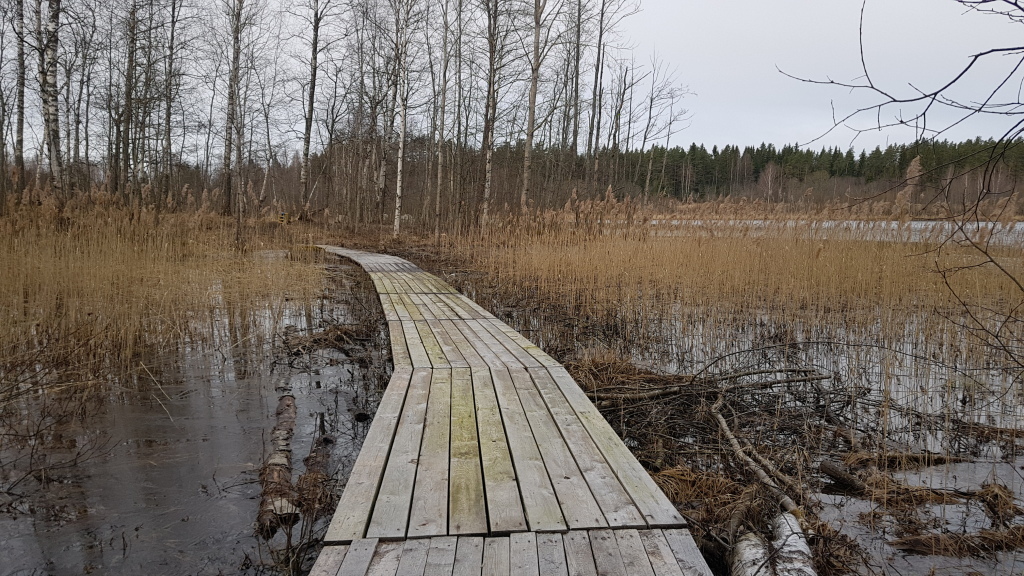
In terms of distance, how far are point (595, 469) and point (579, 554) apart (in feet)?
1.82

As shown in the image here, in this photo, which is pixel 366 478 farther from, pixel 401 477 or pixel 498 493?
pixel 498 493

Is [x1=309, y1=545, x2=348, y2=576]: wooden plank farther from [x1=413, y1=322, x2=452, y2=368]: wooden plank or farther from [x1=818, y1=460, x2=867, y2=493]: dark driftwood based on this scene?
[x1=818, y1=460, x2=867, y2=493]: dark driftwood

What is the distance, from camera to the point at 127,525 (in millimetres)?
2156

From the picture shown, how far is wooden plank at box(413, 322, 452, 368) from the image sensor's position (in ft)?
11.7

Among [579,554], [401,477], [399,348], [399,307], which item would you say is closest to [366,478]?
[401,477]

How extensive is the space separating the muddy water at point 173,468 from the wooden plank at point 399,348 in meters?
0.35

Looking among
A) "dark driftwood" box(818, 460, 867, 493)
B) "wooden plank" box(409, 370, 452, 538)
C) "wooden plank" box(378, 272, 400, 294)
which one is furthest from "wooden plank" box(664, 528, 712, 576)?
"wooden plank" box(378, 272, 400, 294)

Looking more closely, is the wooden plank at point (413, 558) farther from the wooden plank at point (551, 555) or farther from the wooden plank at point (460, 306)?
the wooden plank at point (460, 306)

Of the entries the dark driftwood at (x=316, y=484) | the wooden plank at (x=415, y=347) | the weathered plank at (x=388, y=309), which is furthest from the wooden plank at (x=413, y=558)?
the weathered plank at (x=388, y=309)

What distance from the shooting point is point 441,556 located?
4.97 ft

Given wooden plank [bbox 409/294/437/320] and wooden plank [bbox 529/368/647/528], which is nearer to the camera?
wooden plank [bbox 529/368/647/528]

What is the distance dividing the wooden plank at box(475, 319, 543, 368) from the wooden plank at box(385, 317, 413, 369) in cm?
73

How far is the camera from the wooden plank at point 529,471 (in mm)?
1702

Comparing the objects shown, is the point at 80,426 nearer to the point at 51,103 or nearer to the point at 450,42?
the point at 51,103
